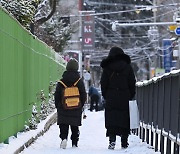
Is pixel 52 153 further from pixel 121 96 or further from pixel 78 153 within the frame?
pixel 121 96

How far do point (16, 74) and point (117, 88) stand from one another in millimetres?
1819

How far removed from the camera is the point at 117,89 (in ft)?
39.0

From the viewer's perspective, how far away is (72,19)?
69.9 m

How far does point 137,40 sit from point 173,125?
3089 inches

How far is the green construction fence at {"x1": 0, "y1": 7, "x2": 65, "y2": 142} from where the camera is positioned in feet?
33.4

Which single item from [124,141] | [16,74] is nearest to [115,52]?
[124,141]

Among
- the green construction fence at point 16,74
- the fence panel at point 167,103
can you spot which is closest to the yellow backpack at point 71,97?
the green construction fence at point 16,74

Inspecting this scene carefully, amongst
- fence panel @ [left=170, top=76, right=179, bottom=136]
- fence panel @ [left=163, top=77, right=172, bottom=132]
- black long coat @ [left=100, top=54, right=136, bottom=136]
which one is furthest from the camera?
black long coat @ [left=100, top=54, right=136, bottom=136]

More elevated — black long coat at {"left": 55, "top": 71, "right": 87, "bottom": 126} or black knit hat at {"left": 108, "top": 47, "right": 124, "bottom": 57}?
black knit hat at {"left": 108, "top": 47, "right": 124, "bottom": 57}

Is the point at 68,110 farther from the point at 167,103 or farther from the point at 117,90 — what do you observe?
the point at 167,103

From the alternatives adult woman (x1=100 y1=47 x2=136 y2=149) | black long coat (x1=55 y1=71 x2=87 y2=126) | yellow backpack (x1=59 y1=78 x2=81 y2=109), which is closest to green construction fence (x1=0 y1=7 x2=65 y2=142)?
black long coat (x1=55 y1=71 x2=87 y2=126)

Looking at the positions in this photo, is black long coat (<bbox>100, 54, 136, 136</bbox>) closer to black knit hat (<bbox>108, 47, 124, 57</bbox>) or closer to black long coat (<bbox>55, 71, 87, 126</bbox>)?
black knit hat (<bbox>108, 47, 124, 57</bbox>)

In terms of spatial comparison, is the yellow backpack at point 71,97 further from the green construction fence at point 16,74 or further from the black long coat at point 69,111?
the green construction fence at point 16,74

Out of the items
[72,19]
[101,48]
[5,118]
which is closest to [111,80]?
[5,118]
